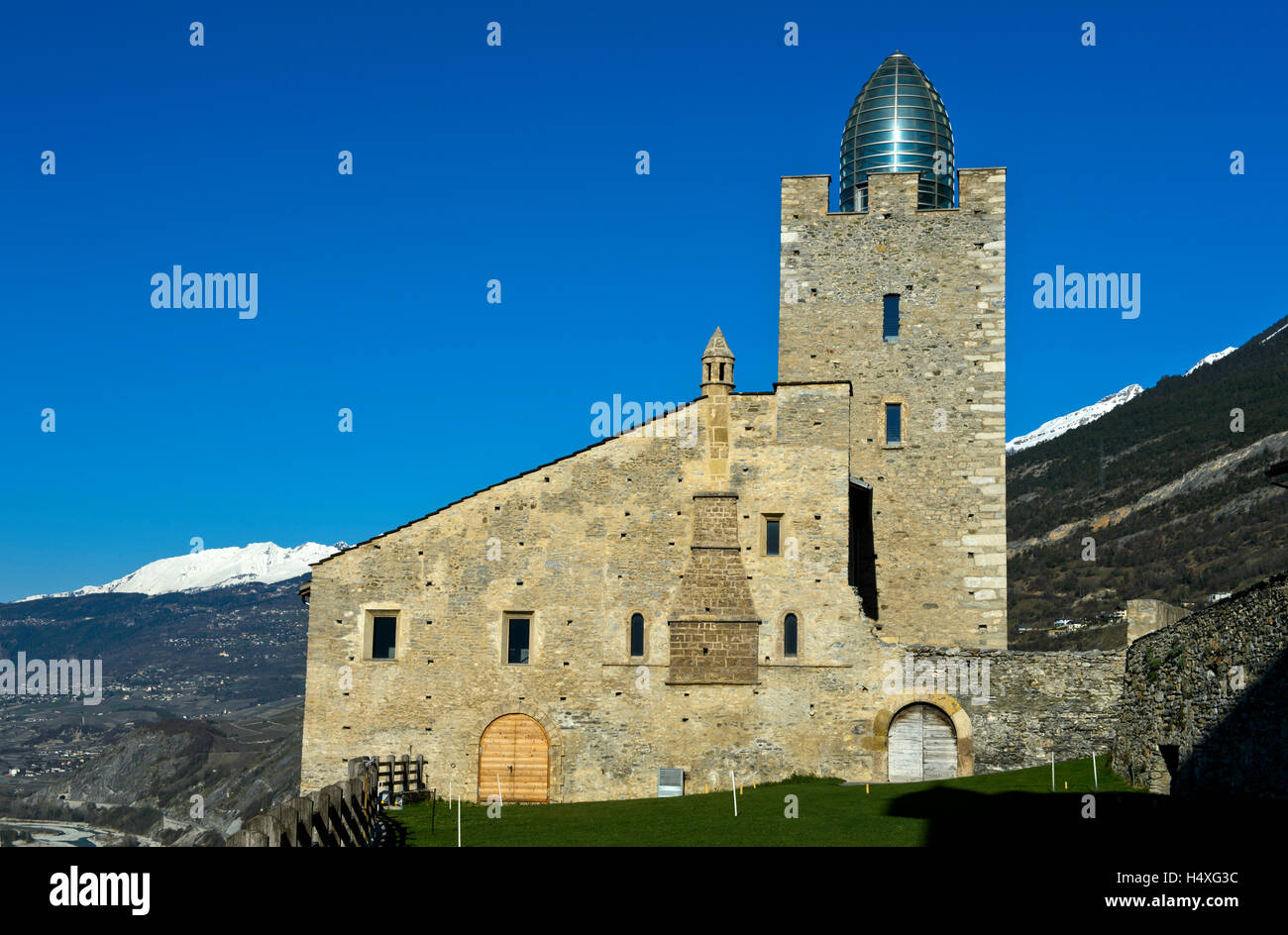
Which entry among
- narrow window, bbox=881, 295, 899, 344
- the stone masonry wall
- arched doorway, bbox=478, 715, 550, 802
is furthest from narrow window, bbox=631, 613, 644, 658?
narrow window, bbox=881, 295, 899, 344

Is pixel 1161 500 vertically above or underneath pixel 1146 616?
above

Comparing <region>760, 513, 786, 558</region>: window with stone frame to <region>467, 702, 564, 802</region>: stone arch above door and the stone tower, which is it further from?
<region>467, 702, 564, 802</region>: stone arch above door

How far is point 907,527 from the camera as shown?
37625 mm

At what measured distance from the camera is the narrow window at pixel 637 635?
34.8 metres

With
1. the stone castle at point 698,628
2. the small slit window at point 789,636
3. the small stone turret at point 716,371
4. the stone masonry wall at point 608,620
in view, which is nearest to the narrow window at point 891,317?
the stone castle at point 698,628

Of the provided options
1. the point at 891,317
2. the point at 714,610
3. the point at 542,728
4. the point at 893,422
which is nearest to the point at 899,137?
the point at 891,317

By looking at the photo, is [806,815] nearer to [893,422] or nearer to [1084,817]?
[1084,817]

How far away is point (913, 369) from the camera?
38281mm

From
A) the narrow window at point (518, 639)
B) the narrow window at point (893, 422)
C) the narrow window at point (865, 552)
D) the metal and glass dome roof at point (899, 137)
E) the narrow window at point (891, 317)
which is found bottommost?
the narrow window at point (518, 639)

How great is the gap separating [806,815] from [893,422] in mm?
14763

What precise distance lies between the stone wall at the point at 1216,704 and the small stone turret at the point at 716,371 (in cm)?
1263

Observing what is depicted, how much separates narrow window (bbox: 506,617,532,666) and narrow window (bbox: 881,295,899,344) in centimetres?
1358

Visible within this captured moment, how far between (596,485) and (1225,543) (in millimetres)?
76384

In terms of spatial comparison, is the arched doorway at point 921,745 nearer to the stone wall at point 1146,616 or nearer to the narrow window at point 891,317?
the stone wall at point 1146,616
